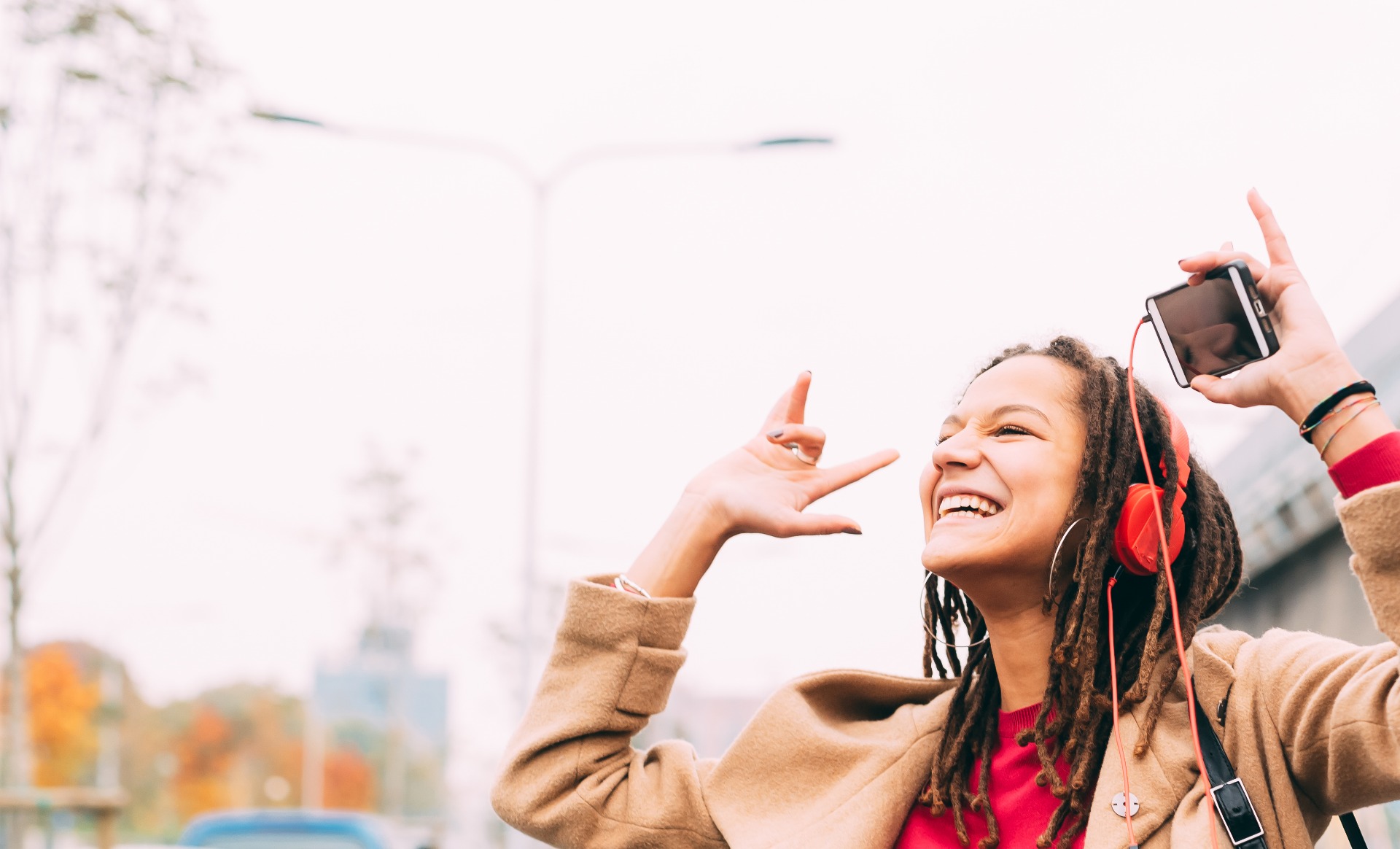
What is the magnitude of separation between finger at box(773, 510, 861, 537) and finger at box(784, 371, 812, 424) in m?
0.30

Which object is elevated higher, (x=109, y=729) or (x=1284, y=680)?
(x=1284, y=680)

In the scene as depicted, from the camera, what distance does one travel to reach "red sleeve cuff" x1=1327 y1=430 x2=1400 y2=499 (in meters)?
2.16

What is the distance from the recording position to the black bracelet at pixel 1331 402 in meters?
2.24

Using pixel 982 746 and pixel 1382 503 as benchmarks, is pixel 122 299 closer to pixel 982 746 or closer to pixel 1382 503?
pixel 982 746

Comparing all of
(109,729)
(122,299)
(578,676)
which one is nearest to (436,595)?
(109,729)

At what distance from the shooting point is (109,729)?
150ft

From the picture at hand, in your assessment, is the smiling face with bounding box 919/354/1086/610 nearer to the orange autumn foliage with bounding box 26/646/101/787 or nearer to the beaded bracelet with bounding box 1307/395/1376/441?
the beaded bracelet with bounding box 1307/395/1376/441

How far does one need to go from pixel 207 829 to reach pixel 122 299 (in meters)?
3.68

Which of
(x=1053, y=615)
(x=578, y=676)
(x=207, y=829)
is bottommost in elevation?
(x=207, y=829)

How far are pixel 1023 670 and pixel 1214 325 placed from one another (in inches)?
33.5

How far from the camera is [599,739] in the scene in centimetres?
306

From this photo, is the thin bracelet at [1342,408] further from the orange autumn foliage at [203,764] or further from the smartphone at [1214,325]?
the orange autumn foliage at [203,764]

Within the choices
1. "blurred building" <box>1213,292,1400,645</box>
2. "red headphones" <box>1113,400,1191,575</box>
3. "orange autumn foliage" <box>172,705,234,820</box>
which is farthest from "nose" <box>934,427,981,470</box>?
"orange autumn foliage" <box>172,705,234,820</box>

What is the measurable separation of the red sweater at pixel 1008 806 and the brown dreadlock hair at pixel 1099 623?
0.08ft
